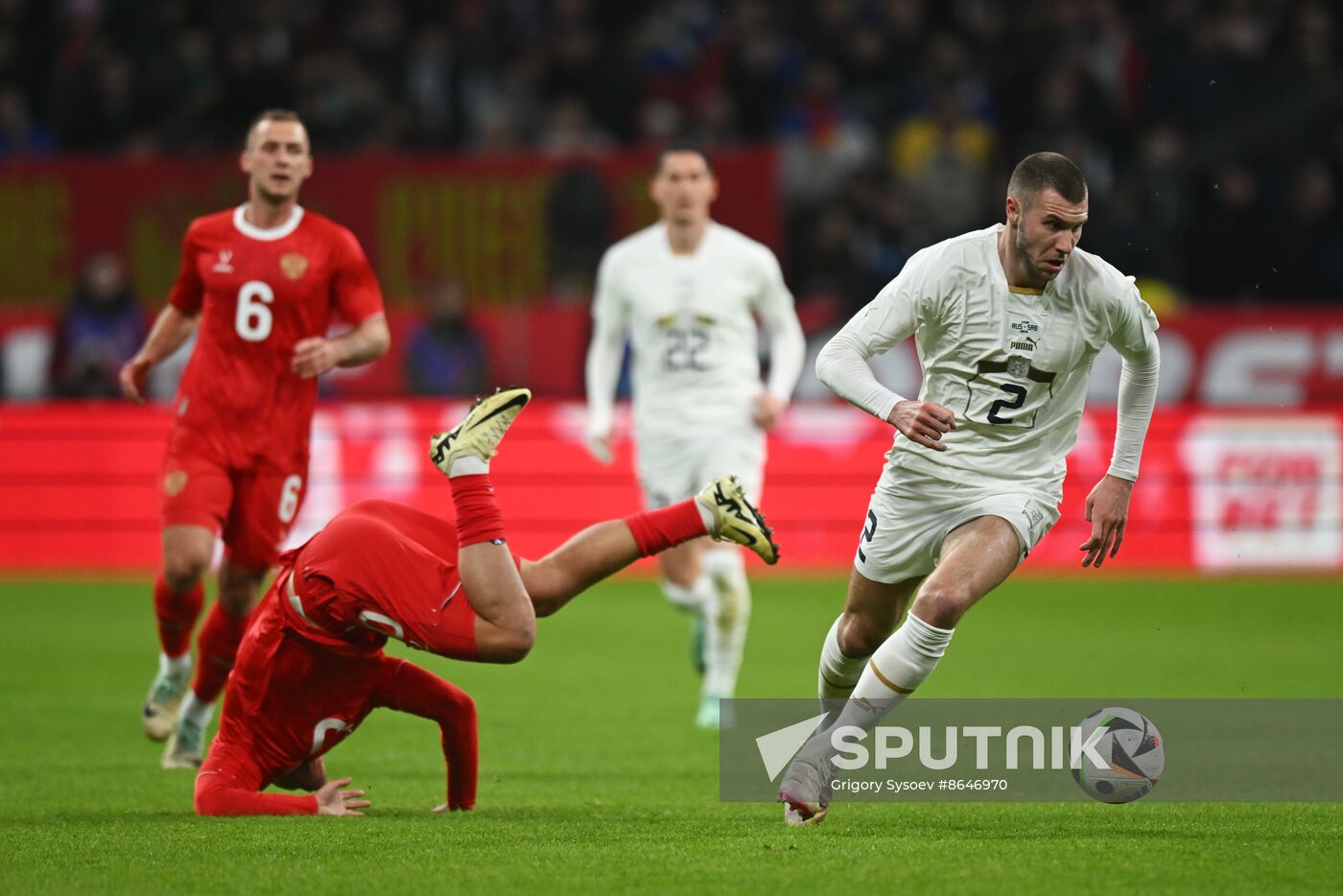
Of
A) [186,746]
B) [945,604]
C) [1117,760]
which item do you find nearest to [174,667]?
[186,746]

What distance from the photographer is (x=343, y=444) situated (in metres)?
15.8

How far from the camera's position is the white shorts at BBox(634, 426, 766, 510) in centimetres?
955

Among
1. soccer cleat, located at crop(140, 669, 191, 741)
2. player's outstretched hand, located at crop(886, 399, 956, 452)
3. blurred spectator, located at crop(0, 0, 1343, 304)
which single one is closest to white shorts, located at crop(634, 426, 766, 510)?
soccer cleat, located at crop(140, 669, 191, 741)

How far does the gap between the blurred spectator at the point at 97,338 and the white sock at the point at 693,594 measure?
778cm

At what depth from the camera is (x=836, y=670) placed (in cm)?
664

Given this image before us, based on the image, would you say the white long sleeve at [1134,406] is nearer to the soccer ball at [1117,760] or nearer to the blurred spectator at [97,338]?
the soccer ball at [1117,760]

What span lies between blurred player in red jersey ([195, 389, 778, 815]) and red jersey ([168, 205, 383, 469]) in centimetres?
157

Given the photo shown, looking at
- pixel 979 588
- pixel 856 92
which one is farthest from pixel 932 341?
pixel 856 92

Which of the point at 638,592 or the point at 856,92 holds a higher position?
the point at 856,92

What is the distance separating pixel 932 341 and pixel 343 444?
33.2 ft

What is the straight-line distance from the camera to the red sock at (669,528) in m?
6.28

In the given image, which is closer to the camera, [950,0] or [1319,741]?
[1319,741]

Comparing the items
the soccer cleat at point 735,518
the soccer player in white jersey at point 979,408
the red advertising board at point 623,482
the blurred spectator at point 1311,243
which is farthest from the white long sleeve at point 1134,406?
the blurred spectator at point 1311,243

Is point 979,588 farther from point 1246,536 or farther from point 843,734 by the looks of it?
point 1246,536
